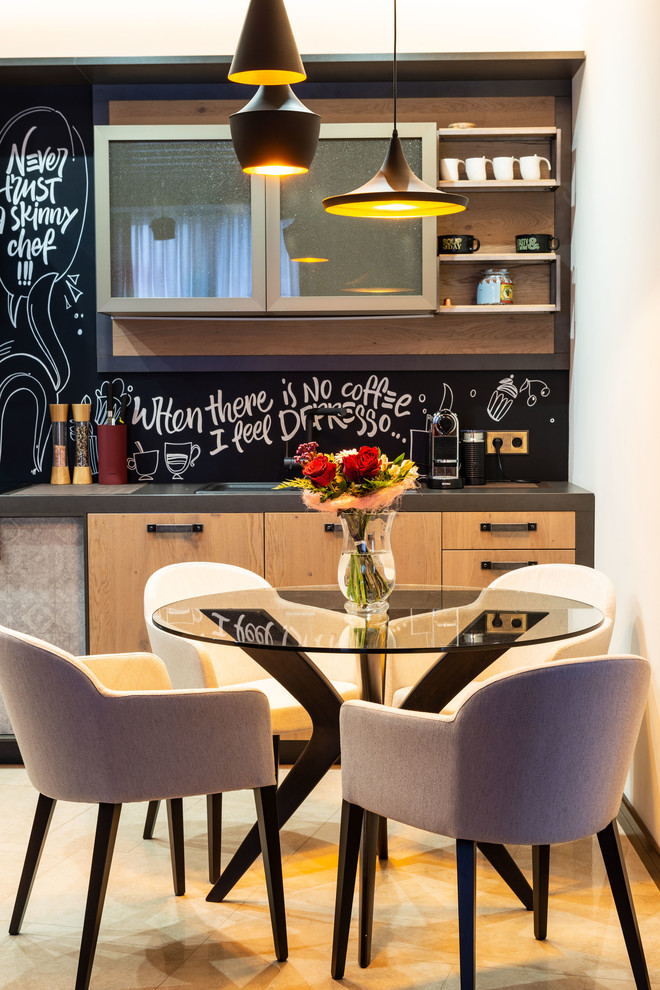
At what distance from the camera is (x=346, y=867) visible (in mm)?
2344

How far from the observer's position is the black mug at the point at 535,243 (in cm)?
427

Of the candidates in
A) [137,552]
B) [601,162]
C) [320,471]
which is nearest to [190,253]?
[137,552]

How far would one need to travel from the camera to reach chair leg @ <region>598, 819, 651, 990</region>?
87.7 inches

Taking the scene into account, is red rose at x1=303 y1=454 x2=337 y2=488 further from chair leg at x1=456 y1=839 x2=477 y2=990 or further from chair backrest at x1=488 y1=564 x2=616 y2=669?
chair leg at x1=456 y1=839 x2=477 y2=990

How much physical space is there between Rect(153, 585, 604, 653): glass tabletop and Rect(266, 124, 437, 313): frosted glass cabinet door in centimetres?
144

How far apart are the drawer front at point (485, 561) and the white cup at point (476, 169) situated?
148 centimetres

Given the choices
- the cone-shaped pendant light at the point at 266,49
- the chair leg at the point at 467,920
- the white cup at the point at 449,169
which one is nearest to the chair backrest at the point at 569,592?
the chair leg at the point at 467,920

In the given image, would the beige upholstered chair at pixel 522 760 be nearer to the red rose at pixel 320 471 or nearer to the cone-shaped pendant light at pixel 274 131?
the red rose at pixel 320 471

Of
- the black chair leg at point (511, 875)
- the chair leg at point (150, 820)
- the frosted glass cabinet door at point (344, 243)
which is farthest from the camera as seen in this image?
the frosted glass cabinet door at point (344, 243)

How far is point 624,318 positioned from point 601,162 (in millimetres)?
730

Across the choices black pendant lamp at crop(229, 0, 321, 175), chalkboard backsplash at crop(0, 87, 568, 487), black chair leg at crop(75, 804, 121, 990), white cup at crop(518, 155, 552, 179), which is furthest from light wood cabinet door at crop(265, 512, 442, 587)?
black chair leg at crop(75, 804, 121, 990)

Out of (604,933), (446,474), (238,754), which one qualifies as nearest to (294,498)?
(446,474)

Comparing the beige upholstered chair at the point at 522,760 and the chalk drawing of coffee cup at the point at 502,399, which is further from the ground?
the chalk drawing of coffee cup at the point at 502,399

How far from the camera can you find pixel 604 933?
262cm
